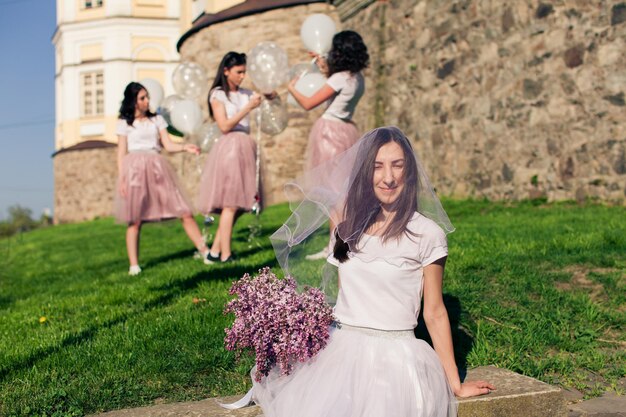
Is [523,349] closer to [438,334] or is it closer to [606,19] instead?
[438,334]

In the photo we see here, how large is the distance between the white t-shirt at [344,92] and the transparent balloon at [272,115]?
3.62 ft

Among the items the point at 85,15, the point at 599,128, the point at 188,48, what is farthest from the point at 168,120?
the point at 85,15

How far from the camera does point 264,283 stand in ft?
9.85

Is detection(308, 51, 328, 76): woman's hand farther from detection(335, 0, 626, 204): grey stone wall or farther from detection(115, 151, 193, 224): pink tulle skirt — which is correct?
detection(335, 0, 626, 204): grey stone wall

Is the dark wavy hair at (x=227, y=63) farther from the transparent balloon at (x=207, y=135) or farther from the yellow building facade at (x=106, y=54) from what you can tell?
the yellow building facade at (x=106, y=54)

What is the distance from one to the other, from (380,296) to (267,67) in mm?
4492

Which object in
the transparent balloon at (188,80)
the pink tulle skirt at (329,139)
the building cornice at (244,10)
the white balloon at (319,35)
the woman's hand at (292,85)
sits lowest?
the pink tulle skirt at (329,139)

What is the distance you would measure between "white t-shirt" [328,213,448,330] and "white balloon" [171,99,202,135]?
5.08m

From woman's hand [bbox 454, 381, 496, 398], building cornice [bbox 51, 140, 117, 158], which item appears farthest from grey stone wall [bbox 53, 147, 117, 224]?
woman's hand [bbox 454, 381, 496, 398]

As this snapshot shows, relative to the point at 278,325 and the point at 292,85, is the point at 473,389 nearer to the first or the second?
the point at 278,325

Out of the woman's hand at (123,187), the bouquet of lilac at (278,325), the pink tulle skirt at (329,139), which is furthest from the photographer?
the woman's hand at (123,187)

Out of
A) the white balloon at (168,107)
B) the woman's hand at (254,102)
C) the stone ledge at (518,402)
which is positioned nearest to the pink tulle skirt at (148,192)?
the white balloon at (168,107)

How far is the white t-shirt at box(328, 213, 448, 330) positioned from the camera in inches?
115

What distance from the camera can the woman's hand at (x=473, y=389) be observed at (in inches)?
115
